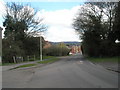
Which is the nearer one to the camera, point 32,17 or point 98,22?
point 98,22

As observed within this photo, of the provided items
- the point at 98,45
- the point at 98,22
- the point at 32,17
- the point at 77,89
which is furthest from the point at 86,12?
the point at 77,89

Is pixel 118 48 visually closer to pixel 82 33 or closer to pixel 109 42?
pixel 109 42

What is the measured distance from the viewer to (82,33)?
5197 cm

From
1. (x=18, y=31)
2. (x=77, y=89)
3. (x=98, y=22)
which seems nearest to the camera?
(x=77, y=89)

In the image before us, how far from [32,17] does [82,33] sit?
12.9 m

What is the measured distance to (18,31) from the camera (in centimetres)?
5194

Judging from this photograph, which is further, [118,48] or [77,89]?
[118,48]

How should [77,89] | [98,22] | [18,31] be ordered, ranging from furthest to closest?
[18,31], [98,22], [77,89]

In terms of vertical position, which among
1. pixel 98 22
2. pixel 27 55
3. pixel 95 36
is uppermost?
pixel 98 22

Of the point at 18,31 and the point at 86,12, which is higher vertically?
the point at 86,12

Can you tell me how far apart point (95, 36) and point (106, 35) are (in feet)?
8.26

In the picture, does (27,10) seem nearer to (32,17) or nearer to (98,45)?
(32,17)

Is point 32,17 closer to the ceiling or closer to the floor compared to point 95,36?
closer to the ceiling

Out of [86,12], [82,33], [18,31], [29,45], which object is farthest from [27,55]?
[86,12]
